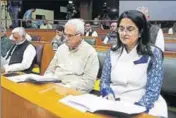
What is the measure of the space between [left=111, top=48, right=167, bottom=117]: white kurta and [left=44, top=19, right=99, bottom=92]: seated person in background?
617mm

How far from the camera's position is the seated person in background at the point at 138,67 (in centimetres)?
205

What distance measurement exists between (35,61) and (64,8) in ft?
48.3

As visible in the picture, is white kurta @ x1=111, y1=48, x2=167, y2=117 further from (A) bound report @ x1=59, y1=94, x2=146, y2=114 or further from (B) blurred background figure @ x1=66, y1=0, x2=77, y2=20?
(B) blurred background figure @ x1=66, y1=0, x2=77, y2=20

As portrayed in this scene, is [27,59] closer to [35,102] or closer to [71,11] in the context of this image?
[35,102]

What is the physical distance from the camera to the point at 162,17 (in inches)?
541

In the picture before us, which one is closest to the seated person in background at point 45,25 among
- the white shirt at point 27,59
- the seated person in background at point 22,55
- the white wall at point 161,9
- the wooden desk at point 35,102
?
the white wall at point 161,9

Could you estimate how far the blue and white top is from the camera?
2041 mm

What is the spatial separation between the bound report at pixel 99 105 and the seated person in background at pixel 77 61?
3.55 ft

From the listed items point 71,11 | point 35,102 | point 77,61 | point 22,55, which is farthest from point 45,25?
point 35,102

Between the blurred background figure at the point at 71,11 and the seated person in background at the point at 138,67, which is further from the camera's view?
the blurred background figure at the point at 71,11

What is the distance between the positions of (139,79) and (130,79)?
59 millimetres

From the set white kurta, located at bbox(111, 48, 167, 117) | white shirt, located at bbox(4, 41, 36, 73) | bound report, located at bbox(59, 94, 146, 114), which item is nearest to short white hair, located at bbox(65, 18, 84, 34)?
white kurta, located at bbox(111, 48, 167, 117)

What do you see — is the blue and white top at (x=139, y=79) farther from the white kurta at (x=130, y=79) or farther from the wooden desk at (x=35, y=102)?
the wooden desk at (x=35, y=102)

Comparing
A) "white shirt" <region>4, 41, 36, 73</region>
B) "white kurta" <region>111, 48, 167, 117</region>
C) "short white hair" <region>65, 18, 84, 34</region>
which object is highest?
"short white hair" <region>65, 18, 84, 34</region>
